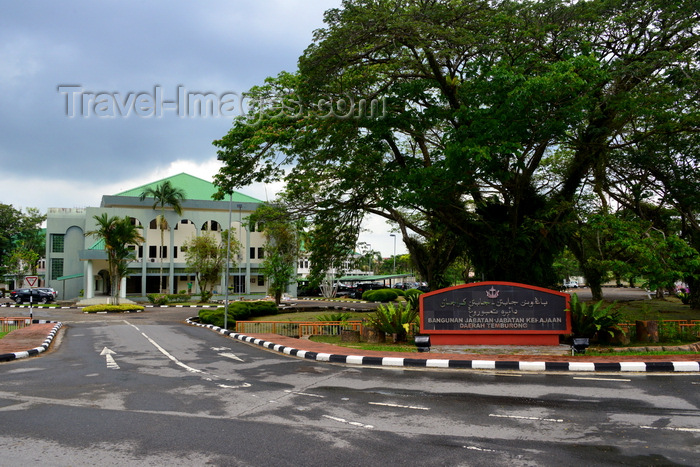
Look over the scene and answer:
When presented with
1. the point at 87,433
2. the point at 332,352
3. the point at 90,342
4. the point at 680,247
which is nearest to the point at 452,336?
the point at 332,352

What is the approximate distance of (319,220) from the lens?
918 inches

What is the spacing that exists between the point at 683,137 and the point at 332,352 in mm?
15780

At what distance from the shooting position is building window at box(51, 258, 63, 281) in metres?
53.0

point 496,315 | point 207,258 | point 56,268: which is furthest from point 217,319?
point 56,268

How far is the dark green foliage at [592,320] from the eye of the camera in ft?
44.6

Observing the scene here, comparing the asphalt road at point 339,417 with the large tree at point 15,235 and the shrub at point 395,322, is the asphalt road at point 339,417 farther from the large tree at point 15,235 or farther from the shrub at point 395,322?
the large tree at point 15,235

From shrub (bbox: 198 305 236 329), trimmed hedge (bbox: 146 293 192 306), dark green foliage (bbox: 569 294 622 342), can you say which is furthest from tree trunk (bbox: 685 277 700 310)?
trimmed hedge (bbox: 146 293 192 306)

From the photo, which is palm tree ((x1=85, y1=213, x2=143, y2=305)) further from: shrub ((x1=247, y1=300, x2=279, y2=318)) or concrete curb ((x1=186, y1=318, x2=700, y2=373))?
concrete curb ((x1=186, y1=318, x2=700, y2=373))

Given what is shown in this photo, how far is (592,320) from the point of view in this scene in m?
13.7

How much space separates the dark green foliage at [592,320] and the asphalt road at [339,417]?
3.95 meters

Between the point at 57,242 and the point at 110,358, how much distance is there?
4682cm

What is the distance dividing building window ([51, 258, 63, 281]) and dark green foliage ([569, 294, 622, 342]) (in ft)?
176

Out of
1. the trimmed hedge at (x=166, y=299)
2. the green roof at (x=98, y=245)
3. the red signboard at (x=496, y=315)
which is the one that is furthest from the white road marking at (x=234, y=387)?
the green roof at (x=98, y=245)

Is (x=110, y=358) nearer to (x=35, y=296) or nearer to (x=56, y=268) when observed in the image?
(x=35, y=296)
